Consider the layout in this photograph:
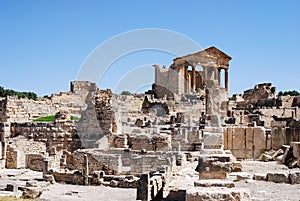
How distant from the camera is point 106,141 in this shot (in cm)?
1773

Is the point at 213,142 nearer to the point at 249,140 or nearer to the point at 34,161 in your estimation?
the point at 249,140

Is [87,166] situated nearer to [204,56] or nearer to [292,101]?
[292,101]

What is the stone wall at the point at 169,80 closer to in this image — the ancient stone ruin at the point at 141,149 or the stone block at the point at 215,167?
the ancient stone ruin at the point at 141,149

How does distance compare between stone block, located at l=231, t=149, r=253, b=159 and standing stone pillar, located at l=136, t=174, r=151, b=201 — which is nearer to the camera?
standing stone pillar, located at l=136, t=174, r=151, b=201

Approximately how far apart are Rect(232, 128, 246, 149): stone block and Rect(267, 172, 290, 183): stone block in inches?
180

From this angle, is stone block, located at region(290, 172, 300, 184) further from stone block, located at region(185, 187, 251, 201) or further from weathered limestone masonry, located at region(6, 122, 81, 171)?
weathered limestone masonry, located at region(6, 122, 81, 171)

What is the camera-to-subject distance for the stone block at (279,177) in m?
8.40

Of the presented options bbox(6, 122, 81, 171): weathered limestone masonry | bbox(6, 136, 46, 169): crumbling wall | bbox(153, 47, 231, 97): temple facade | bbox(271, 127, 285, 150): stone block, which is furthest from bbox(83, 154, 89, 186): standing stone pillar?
bbox(153, 47, 231, 97): temple facade

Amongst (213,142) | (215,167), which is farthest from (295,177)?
(215,167)

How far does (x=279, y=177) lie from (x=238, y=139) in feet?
15.4

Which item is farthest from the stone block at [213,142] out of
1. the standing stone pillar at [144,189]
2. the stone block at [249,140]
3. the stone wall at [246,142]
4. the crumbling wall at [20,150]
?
the crumbling wall at [20,150]

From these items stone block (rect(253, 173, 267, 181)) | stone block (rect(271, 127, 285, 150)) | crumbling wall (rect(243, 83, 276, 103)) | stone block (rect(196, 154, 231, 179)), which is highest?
crumbling wall (rect(243, 83, 276, 103))

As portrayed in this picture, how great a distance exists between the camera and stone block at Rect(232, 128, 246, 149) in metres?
13.1

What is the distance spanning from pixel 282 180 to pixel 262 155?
14.1ft
